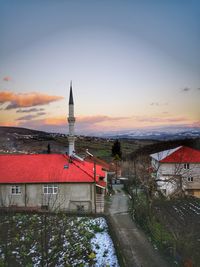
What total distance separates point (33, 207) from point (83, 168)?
4.51 ft

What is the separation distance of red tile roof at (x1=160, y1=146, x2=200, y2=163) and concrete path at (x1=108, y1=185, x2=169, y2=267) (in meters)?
2.60

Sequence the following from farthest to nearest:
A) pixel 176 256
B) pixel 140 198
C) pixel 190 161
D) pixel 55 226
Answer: pixel 190 161 → pixel 140 198 → pixel 55 226 → pixel 176 256

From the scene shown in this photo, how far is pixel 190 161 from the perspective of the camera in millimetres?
9289

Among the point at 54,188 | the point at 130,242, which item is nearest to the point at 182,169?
the point at 54,188

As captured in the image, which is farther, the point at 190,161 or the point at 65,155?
the point at 190,161

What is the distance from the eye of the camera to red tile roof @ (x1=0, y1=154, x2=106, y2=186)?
685 cm

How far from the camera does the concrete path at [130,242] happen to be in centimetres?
433

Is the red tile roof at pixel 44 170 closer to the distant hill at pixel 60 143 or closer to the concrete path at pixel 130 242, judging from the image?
the distant hill at pixel 60 143

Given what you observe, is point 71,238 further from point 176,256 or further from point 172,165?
point 172,165

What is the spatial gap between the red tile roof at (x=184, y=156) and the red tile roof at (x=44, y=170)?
2903 millimetres

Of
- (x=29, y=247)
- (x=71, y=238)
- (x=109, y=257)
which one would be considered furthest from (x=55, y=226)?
(x=109, y=257)

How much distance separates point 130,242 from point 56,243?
4.20 feet

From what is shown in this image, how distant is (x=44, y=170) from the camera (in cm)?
705

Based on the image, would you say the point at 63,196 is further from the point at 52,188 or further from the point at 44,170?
the point at 44,170
